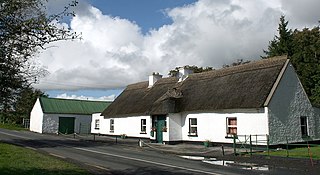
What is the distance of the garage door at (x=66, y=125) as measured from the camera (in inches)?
1853

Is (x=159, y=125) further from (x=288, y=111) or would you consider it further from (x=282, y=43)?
(x=282, y=43)

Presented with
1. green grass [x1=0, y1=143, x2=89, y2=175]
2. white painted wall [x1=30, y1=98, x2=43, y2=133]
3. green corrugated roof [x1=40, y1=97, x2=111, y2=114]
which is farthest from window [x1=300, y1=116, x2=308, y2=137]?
white painted wall [x1=30, y1=98, x2=43, y2=133]

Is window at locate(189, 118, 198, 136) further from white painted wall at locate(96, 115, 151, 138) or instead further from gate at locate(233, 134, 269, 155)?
white painted wall at locate(96, 115, 151, 138)

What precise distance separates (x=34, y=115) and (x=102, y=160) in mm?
37314

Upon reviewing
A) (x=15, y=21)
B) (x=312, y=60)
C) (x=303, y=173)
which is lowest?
(x=303, y=173)

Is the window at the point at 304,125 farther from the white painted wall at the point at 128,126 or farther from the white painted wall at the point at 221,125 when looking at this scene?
the white painted wall at the point at 128,126

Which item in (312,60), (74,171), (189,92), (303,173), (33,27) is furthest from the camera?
(312,60)

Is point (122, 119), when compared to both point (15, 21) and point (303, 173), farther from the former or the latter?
point (15, 21)

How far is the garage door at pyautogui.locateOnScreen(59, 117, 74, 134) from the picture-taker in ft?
154

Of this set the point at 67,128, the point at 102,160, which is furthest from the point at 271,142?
the point at 67,128

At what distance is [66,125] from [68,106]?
12.9 ft

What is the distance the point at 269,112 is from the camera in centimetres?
2262

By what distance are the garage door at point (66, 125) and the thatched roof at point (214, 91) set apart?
1351cm

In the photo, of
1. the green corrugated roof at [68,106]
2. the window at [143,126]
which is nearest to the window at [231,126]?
the window at [143,126]
